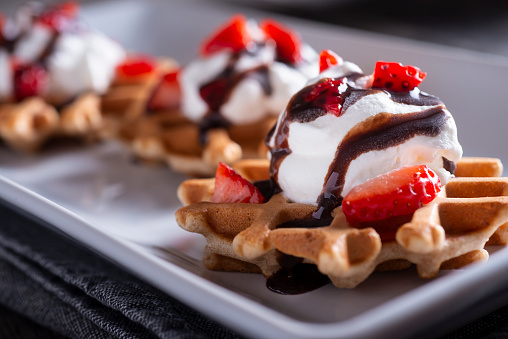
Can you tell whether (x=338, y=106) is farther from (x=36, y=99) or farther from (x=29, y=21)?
(x=29, y=21)

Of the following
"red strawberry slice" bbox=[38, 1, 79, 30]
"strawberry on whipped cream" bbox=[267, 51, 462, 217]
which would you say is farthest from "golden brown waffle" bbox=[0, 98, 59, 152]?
"strawberry on whipped cream" bbox=[267, 51, 462, 217]

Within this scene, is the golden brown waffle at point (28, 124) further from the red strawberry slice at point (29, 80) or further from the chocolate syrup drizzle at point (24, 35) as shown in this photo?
the chocolate syrup drizzle at point (24, 35)

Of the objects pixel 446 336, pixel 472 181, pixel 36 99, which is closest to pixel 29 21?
pixel 36 99

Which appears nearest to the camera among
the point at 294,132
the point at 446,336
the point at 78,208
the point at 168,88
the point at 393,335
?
the point at 393,335

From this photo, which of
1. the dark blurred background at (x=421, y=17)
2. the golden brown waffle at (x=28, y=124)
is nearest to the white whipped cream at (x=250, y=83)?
the golden brown waffle at (x=28, y=124)

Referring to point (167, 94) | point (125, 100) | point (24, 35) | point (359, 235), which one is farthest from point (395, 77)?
point (24, 35)

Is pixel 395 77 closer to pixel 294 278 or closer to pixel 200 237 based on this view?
pixel 294 278
